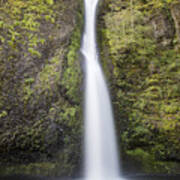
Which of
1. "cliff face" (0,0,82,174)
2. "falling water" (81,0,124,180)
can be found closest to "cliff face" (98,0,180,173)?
"falling water" (81,0,124,180)

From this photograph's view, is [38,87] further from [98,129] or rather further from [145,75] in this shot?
[145,75]

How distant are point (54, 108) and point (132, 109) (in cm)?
243

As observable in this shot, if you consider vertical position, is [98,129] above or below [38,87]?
below

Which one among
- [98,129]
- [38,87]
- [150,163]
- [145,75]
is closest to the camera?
[38,87]

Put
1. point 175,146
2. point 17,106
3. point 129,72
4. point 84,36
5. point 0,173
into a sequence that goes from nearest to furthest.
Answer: point 0,173 < point 17,106 < point 175,146 < point 129,72 < point 84,36

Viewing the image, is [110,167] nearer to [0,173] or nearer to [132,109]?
[132,109]

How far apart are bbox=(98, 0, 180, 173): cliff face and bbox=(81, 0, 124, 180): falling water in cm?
37

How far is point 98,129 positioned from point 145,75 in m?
2.37

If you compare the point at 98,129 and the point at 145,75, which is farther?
the point at 145,75

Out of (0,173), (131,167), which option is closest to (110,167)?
(131,167)

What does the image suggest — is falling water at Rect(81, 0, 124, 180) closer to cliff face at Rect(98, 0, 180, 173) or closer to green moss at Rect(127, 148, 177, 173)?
cliff face at Rect(98, 0, 180, 173)

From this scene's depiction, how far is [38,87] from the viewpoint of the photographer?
480 cm

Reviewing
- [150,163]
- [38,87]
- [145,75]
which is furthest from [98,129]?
[145,75]

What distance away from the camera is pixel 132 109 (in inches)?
228
